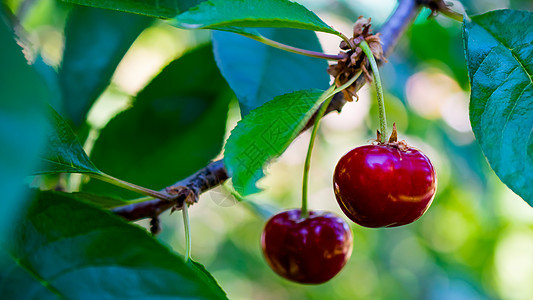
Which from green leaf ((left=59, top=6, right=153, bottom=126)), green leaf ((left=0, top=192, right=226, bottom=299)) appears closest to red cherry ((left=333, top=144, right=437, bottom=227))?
green leaf ((left=0, top=192, right=226, bottom=299))

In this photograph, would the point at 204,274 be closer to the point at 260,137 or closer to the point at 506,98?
the point at 260,137

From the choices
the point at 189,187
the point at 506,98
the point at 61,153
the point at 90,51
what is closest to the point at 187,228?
the point at 189,187

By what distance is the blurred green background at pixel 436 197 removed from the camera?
160 centimetres

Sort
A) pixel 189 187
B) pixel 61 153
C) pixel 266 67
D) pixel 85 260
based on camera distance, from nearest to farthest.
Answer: pixel 85 260
pixel 61 153
pixel 189 187
pixel 266 67

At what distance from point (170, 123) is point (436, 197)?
176 centimetres

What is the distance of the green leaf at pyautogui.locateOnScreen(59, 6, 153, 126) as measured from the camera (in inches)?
36.2

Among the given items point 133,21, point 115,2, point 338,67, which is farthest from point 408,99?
point 115,2

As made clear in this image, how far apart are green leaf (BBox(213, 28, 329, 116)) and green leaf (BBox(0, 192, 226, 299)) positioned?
0.89 feet

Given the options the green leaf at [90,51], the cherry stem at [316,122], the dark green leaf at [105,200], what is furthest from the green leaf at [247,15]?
the green leaf at [90,51]

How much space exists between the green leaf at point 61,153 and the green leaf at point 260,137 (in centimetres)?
17

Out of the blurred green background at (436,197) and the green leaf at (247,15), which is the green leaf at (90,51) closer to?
the blurred green background at (436,197)

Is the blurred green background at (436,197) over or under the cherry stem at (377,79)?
under

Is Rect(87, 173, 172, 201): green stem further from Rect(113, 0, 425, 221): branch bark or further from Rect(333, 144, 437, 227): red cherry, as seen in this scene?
Rect(333, 144, 437, 227): red cherry

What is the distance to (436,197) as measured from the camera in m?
2.36
